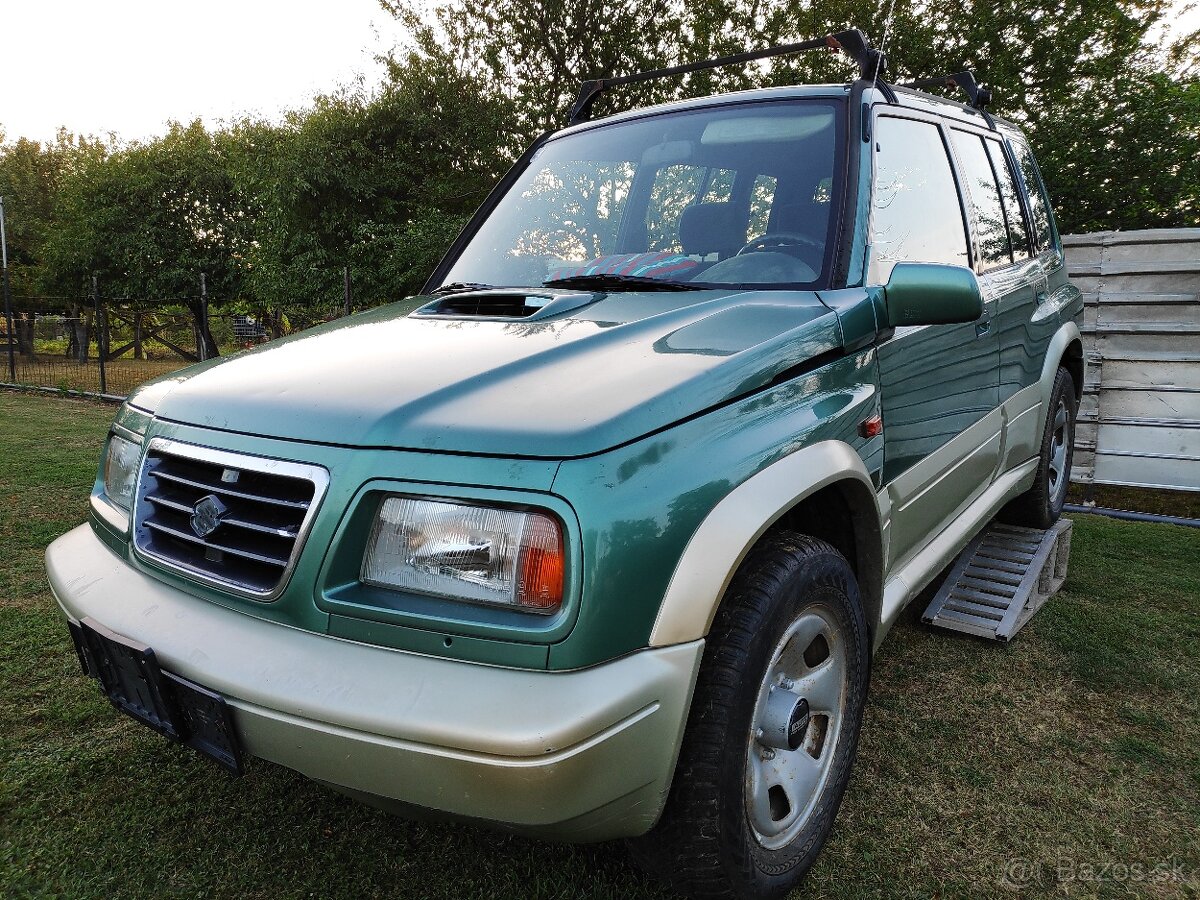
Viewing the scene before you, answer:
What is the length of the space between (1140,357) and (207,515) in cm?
633

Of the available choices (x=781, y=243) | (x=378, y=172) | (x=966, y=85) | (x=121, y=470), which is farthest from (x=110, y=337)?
(x=781, y=243)

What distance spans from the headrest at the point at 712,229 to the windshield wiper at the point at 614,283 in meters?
0.22

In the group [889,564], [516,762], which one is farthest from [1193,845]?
[516,762]

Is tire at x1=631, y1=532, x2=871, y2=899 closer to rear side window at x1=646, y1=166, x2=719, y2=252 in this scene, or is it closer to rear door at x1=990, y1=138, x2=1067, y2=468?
rear side window at x1=646, y1=166, x2=719, y2=252

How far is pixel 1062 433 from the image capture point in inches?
165

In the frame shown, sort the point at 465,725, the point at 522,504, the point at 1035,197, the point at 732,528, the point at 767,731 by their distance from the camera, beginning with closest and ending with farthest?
1. the point at 465,725
2. the point at 522,504
3. the point at 732,528
4. the point at 767,731
5. the point at 1035,197

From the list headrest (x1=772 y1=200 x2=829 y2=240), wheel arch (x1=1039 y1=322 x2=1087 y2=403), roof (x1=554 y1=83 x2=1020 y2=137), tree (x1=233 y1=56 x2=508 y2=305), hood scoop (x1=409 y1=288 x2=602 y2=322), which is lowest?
wheel arch (x1=1039 y1=322 x2=1087 y2=403)

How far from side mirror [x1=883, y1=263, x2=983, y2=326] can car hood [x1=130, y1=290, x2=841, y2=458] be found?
0.22m

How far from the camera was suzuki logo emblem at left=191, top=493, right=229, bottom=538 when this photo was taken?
1.54m

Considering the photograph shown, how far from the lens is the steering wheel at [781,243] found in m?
2.19

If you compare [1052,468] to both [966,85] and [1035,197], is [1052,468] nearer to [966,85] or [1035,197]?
[1035,197]

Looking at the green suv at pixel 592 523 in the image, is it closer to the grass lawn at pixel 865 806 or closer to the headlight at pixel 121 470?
the headlight at pixel 121 470

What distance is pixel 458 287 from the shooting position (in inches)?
103

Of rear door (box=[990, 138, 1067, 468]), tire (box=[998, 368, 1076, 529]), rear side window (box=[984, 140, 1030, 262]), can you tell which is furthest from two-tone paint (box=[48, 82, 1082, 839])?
tire (box=[998, 368, 1076, 529])
